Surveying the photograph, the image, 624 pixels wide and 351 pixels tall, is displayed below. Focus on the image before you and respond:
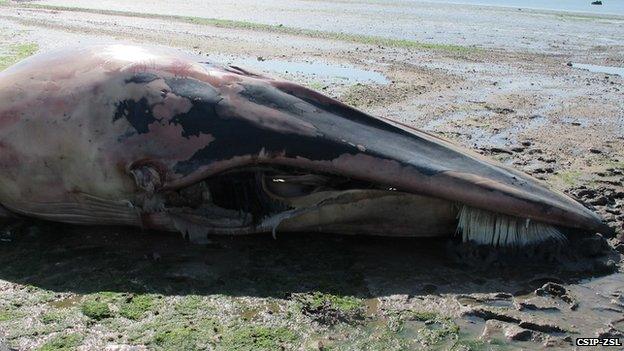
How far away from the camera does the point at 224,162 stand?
473 cm

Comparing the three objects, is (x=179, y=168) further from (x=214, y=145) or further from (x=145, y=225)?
(x=145, y=225)

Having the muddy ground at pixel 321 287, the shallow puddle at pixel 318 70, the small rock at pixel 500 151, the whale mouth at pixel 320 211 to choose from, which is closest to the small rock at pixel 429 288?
the muddy ground at pixel 321 287

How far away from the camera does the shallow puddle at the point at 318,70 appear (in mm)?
12750

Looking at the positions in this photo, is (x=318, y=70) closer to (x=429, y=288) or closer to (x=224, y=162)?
(x=224, y=162)

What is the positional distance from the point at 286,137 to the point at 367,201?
76 cm

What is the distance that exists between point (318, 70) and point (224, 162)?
9143 mm

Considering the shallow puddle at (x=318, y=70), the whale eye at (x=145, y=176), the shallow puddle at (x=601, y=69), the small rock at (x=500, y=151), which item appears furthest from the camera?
the shallow puddle at (x=601, y=69)

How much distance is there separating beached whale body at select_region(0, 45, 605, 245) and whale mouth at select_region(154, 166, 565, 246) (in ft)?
0.03

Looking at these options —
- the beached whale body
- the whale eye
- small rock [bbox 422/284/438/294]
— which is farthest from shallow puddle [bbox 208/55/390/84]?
small rock [bbox 422/284/438/294]

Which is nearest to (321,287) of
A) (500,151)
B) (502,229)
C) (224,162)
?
Answer: (224,162)

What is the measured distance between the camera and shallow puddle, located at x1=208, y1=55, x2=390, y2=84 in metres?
12.8

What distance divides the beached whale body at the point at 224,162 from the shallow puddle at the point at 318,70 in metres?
7.26

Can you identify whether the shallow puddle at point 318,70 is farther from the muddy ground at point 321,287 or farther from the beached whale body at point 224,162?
the beached whale body at point 224,162

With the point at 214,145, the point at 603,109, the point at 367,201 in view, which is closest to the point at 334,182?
the point at 367,201
